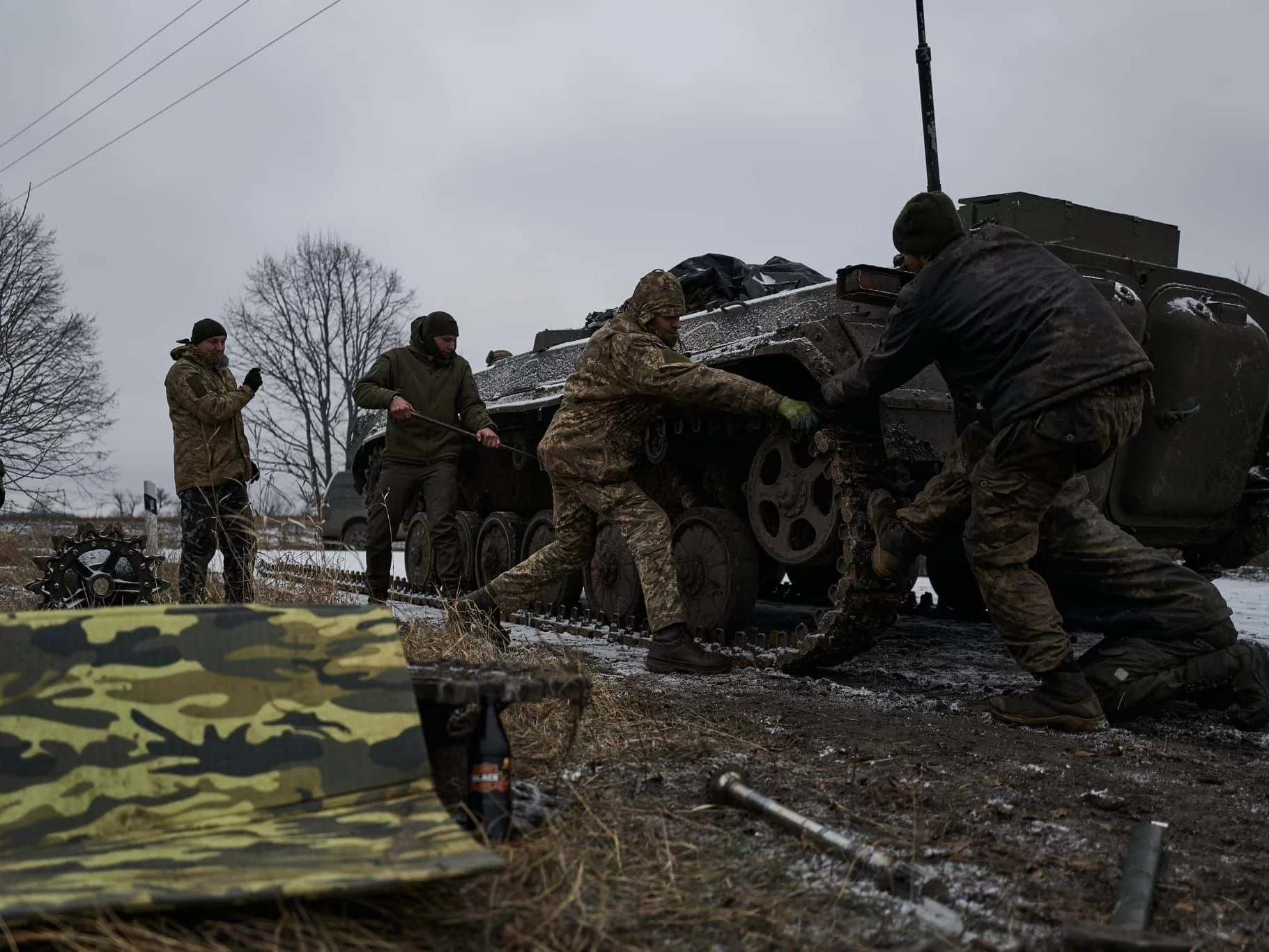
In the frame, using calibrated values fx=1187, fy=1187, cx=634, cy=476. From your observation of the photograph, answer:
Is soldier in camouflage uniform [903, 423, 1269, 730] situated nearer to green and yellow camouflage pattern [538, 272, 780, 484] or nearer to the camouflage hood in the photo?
green and yellow camouflage pattern [538, 272, 780, 484]

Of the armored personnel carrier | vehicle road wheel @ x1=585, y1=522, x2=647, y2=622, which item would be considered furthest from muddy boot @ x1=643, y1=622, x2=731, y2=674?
vehicle road wheel @ x1=585, y1=522, x2=647, y2=622

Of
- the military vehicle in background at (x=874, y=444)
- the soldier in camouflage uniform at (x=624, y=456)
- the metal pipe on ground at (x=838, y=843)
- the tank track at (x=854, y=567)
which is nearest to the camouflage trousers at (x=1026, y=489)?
the tank track at (x=854, y=567)

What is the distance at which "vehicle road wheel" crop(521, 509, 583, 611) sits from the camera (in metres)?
8.21

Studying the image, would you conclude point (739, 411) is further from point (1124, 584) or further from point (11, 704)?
point (11, 704)

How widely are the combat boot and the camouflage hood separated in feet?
4.46

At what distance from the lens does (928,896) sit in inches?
101

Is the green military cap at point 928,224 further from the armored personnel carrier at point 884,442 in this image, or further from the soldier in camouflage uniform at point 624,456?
the soldier in camouflage uniform at point 624,456

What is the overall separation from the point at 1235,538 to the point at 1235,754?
289cm

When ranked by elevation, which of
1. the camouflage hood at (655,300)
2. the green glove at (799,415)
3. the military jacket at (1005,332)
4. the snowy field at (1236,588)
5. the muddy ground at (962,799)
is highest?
the camouflage hood at (655,300)

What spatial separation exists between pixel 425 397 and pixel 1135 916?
5878 millimetres

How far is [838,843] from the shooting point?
110 inches

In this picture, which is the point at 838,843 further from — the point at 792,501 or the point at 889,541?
the point at 792,501

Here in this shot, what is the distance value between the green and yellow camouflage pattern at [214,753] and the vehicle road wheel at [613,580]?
4414 mm

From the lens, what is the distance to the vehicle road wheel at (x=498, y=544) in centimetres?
867
